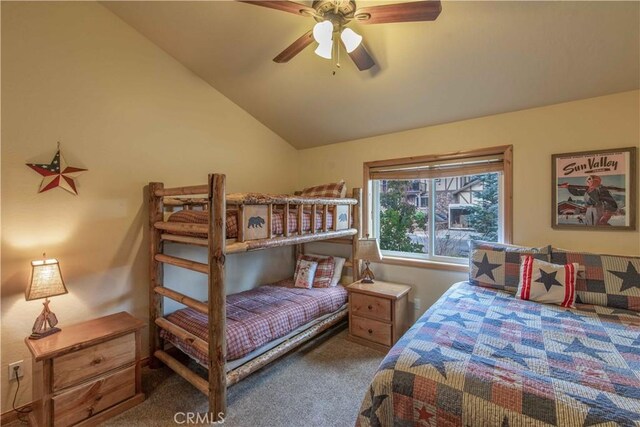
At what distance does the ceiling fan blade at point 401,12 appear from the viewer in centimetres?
134

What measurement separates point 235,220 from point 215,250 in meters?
0.30

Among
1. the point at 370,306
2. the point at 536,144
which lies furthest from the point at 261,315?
the point at 536,144

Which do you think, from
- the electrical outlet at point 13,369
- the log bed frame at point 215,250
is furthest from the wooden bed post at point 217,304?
the electrical outlet at point 13,369

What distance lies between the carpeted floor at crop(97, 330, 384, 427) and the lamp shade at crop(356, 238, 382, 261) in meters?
0.91

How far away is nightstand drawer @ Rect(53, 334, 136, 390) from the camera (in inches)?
66.2

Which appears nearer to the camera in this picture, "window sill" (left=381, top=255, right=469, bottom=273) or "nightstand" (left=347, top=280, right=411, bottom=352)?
"nightstand" (left=347, top=280, right=411, bottom=352)

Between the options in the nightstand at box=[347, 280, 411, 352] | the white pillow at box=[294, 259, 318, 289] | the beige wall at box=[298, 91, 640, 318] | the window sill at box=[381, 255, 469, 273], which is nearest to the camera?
the beige wall at box=[298, 91, 640, 318]

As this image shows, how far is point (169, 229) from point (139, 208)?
1.44 feet

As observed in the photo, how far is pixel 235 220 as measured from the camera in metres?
2.02

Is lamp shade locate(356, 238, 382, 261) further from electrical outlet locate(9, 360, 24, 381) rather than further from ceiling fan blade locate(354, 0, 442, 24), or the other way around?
electrical outlet locate(9, 360, 24, 381)

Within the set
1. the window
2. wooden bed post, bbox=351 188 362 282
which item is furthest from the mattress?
the window

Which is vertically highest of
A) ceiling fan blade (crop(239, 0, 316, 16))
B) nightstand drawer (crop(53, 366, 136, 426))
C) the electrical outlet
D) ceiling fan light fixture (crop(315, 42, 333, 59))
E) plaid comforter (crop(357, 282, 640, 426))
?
ceiling fan blade (crop(239, 0, 316, 16))

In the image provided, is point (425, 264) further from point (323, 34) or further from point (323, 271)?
point (323, 34)

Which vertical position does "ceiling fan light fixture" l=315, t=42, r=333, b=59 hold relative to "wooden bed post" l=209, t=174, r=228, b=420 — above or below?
above
